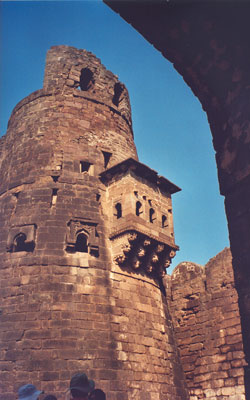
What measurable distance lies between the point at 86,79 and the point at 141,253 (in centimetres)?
674

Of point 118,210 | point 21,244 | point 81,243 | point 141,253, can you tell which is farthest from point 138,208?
point 21,244

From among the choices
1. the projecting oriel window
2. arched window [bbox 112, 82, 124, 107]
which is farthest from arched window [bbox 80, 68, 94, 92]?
the projecting oriel window

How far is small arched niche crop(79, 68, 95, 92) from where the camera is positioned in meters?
13.3

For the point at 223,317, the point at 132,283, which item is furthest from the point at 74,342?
the point at 223,317

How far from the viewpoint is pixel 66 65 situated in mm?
13055

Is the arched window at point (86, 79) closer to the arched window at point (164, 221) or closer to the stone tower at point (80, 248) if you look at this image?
the stone tower at point (80, 248)

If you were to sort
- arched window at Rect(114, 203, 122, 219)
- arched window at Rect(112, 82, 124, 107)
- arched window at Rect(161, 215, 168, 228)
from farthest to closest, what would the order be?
arched window at Rect(112, 82, 124, 107) → arched window at Rect(161, 215, 168, 228) → arched window at Rect(114, 203, 122, 219)

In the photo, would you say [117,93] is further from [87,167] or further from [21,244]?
[21,244]

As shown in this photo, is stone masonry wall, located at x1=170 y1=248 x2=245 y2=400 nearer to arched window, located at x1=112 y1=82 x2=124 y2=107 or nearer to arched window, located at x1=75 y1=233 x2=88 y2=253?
arched window, located at x1=75 y1=233 x2=88 y2=253

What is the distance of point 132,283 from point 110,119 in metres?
5.60

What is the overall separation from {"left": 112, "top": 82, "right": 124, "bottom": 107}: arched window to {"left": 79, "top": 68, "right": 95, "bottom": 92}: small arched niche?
115cm

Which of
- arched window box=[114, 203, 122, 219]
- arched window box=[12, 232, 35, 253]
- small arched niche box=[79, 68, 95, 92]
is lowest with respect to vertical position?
arched window box=[12, 232, 35, 253]

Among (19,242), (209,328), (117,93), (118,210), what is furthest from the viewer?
(117,93)

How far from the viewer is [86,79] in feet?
44.6
